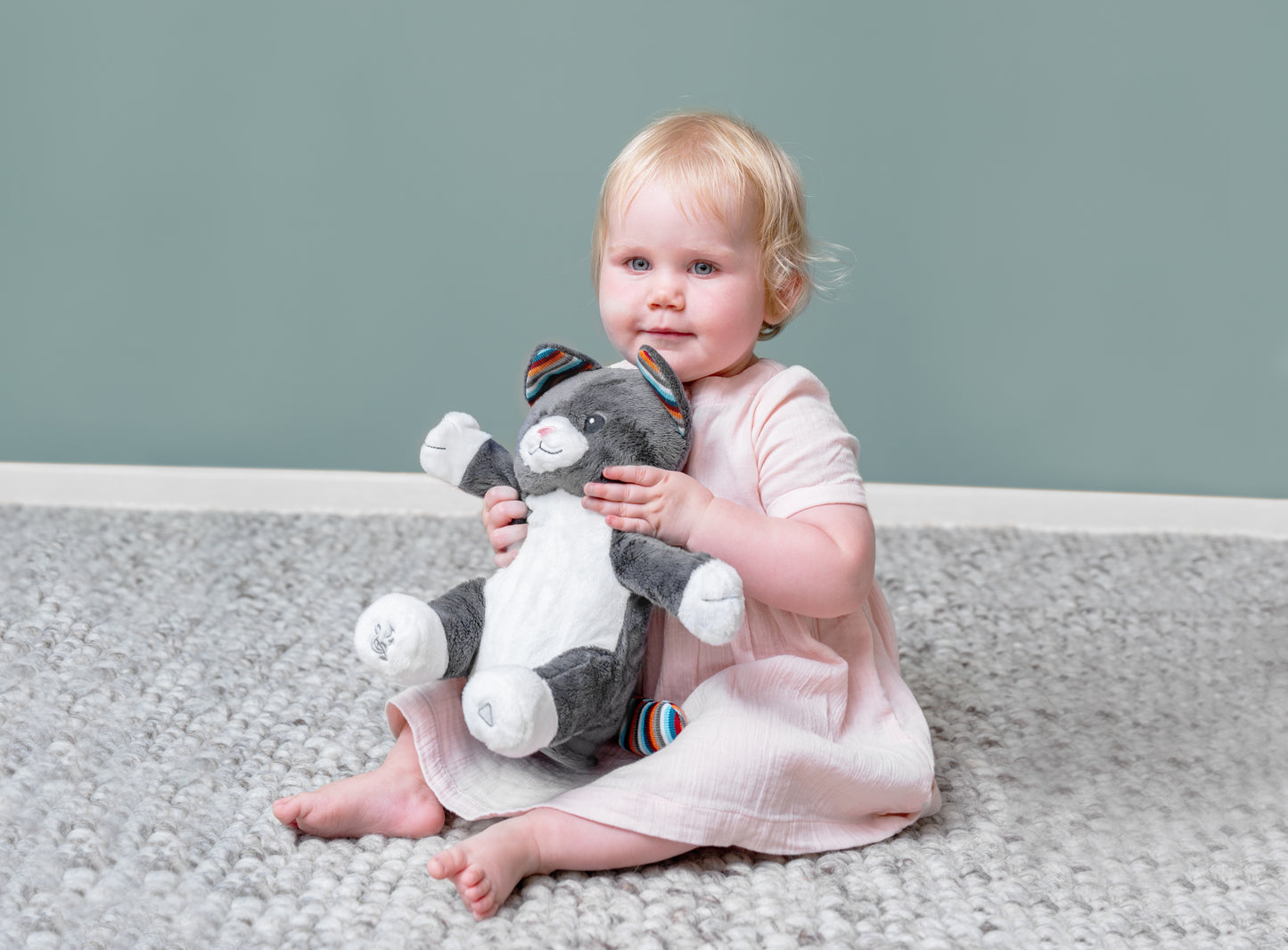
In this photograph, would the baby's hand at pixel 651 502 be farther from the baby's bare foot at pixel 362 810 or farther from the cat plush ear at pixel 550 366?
the baby's bare foot at pixel 362 810

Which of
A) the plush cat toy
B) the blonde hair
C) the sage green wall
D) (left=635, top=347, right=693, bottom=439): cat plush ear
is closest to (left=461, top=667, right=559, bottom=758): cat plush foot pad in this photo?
the plush cat toy

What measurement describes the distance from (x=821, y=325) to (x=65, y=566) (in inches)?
40.3

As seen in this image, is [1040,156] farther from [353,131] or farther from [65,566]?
[65,566]

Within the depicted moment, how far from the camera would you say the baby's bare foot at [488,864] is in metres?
0.81

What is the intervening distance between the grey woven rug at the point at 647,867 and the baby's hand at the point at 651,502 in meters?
0.24

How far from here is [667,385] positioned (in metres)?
0.92

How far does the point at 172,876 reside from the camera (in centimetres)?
86

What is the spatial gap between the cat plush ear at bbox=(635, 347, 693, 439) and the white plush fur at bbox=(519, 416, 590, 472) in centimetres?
7

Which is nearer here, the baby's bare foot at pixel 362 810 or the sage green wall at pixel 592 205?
the baby's bare foot at pixel 362 810

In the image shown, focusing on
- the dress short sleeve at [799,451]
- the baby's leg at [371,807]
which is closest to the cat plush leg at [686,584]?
the dress short sleeve at [799,451]

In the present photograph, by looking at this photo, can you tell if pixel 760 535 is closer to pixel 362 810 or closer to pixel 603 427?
pixel 603 427

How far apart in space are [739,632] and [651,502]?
0.43 feet

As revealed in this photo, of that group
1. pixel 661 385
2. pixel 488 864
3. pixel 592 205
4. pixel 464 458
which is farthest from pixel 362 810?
pixel 592 205

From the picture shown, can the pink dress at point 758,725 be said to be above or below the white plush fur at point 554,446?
below
